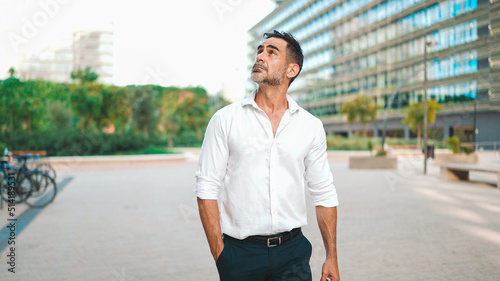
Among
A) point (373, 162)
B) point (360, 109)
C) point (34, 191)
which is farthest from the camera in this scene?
point (360, 109)

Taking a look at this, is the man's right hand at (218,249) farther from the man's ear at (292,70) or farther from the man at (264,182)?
the man's ear at (292,70)

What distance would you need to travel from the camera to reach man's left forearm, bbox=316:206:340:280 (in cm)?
198

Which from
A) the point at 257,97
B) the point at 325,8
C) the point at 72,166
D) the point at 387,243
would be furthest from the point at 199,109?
the point at 257,97

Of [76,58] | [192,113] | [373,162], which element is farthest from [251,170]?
[76,58]

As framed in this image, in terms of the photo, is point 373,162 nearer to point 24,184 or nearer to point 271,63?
point 24,184

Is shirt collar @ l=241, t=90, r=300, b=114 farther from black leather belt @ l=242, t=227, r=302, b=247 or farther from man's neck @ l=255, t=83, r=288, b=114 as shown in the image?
black leather belt @ l=242, t=227, r=302, b=247

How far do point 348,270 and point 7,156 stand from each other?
31.9 ft

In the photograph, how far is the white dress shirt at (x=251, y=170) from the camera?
1.89m

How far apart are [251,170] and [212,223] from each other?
300mm

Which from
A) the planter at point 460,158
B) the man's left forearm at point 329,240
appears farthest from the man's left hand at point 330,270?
the planter at point 460,158

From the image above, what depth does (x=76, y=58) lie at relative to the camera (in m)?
116

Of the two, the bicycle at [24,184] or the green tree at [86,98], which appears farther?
the green tree at [86,98]

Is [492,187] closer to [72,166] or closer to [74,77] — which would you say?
[72,166]

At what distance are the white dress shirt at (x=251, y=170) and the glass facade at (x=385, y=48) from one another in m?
33.6
